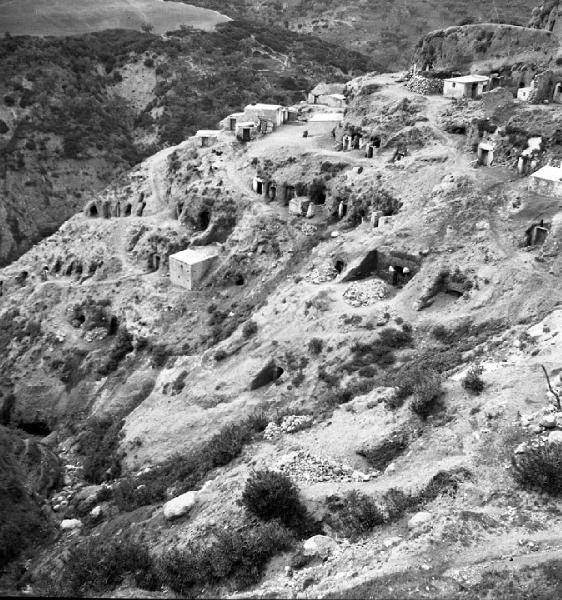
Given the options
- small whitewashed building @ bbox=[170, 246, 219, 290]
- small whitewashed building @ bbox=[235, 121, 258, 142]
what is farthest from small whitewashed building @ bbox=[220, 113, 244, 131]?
small whitewashed building @ bbox=[170, 246, 219, 290]

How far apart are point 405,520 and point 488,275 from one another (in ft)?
48.0

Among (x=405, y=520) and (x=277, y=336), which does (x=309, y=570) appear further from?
(x=277, y=336)

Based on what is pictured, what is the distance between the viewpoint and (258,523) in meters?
15.6

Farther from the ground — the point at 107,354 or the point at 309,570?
the point at 309,570

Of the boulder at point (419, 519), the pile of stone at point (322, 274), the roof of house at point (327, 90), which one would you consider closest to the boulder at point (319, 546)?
the boulder at point (419, 519)

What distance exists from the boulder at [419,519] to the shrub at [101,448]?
1639 centimetres

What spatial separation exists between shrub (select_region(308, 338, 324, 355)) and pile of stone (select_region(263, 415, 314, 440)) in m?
5.89

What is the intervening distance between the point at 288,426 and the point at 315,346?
269 inches

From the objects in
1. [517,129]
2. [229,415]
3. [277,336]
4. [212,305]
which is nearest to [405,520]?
[229,415]

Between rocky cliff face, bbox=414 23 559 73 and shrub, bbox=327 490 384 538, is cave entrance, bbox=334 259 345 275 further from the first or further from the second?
rocky cliff face, bbox=414 23 559 73

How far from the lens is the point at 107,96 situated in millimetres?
86938

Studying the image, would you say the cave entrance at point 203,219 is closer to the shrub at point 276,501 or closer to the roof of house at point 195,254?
the roof of house at point 195,254

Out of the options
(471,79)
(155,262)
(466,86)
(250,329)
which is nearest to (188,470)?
(250,329)

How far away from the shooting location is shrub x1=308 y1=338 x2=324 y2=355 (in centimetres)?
2700
